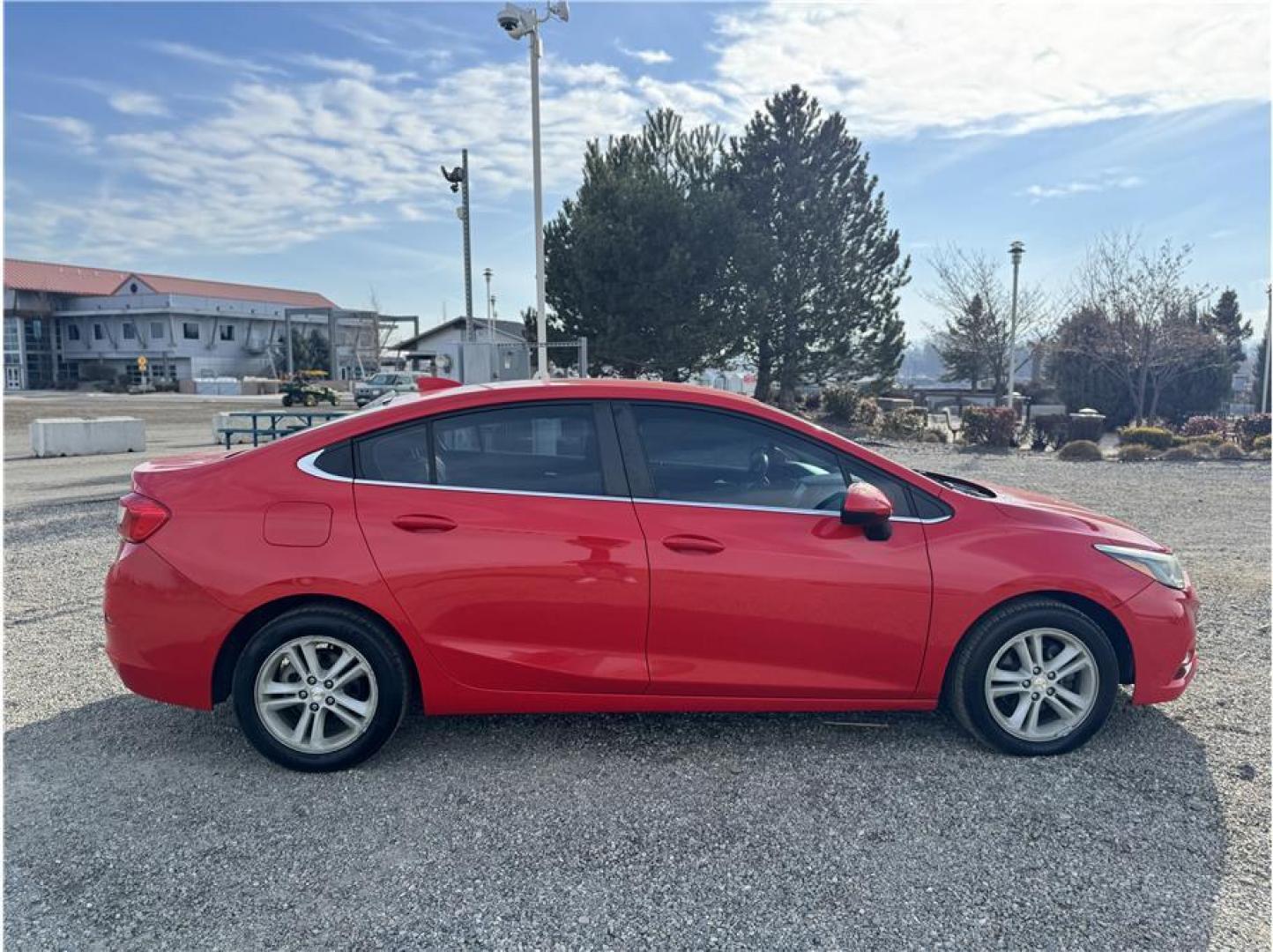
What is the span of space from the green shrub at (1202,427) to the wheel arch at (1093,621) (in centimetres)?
1758

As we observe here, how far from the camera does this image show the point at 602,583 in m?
3.21

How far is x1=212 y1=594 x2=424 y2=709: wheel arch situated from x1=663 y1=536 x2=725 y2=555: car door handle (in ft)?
3.76

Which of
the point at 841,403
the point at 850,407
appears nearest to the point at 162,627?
the point at 850,407

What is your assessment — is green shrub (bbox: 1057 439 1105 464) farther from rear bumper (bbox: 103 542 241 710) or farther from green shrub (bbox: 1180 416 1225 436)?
rear bumper (bbox: 103 542 241 710)

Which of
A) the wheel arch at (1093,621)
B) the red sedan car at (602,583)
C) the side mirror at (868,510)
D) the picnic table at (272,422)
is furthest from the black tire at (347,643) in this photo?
the picnic table at (272,422)

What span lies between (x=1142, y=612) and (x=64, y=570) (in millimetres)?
7379

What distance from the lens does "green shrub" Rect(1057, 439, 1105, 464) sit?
16.2 metres

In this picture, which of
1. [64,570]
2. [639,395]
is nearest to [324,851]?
[639,395]

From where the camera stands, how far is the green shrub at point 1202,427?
58.8ft

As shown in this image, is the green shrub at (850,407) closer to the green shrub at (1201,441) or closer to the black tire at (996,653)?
the green shrub at (1201,441)

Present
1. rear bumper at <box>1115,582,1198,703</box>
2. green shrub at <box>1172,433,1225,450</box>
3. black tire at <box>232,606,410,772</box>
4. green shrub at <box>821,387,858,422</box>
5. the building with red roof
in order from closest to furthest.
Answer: black tire at <box>232,606,410,772</box>, rear bumper at <box>1115,582,1198,703</box>, green shrub at <box>1172,433,1225,450</box>, green shrub at <box>821,387,858,422</box>, the building with red roof

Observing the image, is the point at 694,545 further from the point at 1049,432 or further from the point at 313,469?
the point at 1049,432

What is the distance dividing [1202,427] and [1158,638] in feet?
59.1

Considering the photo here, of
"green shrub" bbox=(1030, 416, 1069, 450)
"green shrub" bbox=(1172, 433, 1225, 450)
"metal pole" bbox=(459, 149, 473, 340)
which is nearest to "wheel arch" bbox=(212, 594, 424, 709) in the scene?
"metal pole" bbox=(459, 149, 473, 340)
